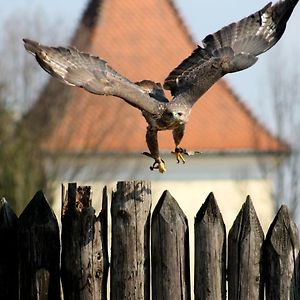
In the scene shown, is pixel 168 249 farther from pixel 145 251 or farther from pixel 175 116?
pixel 175 116

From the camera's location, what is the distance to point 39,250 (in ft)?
23.2

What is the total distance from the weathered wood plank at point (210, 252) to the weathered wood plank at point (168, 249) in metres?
0.08

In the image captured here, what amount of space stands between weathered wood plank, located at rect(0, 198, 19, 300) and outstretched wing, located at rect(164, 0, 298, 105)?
1.11 m

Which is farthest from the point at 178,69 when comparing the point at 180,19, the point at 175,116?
the point at 180,19

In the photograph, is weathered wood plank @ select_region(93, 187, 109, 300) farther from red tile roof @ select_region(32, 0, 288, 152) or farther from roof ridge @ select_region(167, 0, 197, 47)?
roof ridge @ select_region(167, 0, 197, 47)

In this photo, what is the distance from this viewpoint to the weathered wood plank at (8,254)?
23.4 ft

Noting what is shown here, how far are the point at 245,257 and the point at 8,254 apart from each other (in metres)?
1.21

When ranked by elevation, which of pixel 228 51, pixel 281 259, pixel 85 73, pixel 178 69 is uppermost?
pixel 228 51

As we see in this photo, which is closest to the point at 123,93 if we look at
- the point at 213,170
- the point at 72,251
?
the point at 72,251

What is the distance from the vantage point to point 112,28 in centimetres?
4206

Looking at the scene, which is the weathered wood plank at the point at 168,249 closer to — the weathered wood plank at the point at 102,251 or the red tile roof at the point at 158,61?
the weathered wood plank at the point at 102,251

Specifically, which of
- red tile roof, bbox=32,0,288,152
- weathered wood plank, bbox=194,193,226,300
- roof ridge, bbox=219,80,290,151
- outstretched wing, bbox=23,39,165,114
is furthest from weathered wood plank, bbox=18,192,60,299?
roof ridge, bbox=219,80,290,151

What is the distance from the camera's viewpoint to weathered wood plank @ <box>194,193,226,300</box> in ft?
23.1

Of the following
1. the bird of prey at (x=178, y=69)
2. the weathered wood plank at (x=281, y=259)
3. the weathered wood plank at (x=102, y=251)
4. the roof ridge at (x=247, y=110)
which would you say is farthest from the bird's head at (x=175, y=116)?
the roof ridge at (x=247, y=110)
